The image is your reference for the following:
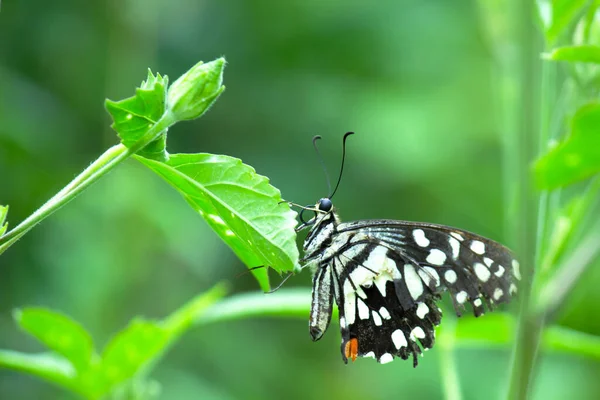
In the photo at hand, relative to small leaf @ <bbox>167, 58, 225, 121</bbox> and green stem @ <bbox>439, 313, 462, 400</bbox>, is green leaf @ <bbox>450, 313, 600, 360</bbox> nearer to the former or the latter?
green stem @ <bbox>439, 313, 462, 400</bbox>

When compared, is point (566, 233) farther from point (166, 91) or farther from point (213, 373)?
point (213, 373)

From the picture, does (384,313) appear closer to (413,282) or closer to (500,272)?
(413,282)

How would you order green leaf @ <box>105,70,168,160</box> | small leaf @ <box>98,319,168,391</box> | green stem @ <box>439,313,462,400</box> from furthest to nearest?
green stem @ <box>439,313,462,400</box>
small leaf @ <box>98,319,168,391</box>
green leaf @ <box>105,70,168,160</box>

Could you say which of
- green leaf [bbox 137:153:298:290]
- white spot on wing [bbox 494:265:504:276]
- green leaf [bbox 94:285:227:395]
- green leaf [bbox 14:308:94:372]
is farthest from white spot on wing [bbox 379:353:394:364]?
green leaf [bbox 137:153:298:290]

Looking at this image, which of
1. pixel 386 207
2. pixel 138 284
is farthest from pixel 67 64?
pixel 386 207

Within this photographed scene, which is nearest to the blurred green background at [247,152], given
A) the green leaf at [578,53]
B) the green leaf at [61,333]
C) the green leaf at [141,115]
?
the green leaf at [61,333]

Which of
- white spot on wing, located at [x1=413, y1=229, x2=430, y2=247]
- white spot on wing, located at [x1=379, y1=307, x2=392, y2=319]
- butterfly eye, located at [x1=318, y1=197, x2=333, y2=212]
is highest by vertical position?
butterfly eye, located at [x1=318, y1=197, x2=333, y2=212]

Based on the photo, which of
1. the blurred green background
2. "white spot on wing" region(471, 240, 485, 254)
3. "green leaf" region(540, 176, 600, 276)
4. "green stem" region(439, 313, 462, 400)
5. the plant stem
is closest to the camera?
the plant stem

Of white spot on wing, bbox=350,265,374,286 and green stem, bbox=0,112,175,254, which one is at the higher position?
white spot on wing, bbox=350,265,374,286
